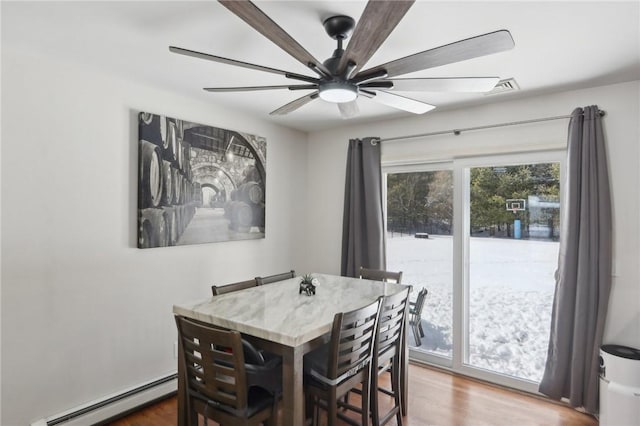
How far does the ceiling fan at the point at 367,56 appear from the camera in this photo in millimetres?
1237

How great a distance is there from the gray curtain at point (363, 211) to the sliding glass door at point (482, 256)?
22 cm

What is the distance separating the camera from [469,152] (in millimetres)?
3281

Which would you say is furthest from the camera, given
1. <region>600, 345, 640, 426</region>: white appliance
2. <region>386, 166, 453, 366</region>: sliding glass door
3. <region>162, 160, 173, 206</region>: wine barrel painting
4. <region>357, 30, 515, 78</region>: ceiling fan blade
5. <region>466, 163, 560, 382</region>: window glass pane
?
<region>386, 166, 453, 366</region>: sliding glass door

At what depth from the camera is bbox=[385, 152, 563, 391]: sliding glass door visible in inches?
119

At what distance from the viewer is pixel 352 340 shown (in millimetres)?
1890

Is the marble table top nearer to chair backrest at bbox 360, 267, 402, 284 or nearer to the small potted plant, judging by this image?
the small potted plant

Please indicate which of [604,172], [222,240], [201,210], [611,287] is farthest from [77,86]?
[611,287]

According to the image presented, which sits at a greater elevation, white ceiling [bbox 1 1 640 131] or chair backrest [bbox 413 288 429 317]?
white ceiling [bbox 1 1 640 131]

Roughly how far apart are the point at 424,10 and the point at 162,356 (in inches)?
117

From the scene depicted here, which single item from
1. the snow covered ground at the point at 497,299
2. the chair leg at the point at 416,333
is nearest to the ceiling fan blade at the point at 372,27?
the snow covered ground at the point at 497,299

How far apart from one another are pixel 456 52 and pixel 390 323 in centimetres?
156

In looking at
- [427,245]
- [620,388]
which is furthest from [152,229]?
[620,388]

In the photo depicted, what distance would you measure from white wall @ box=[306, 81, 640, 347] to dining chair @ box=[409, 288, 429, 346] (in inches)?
38.8

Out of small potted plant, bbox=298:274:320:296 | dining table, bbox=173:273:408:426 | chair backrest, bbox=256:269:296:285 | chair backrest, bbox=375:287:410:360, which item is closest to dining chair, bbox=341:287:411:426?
chair backrest, bbox=375:287:410:360
